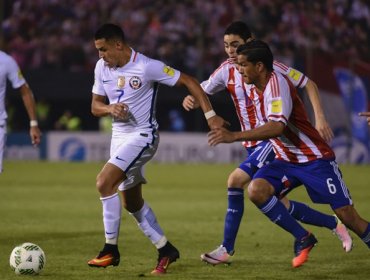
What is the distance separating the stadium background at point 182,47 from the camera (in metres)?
25.4

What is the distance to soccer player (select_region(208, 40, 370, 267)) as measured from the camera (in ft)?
25.0

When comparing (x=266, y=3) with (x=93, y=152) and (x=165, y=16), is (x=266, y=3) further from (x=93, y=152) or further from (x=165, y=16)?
(x=93, y=152)

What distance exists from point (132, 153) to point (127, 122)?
1.10ft

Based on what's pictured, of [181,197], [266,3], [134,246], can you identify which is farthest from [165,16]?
[134,246]

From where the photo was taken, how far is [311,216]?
30.1 ft

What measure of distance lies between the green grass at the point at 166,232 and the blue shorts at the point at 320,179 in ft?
2.53

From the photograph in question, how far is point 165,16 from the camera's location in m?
28.8

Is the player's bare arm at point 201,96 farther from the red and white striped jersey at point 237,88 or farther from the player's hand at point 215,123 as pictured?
the red and white striped jersey at point 237,88

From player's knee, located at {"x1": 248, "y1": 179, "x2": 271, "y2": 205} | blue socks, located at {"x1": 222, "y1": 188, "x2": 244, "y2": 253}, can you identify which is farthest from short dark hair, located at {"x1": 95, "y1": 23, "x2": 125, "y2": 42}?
blue socks, located at {"x1": 222, "y1": 188, "x2": 244, "y2": 253}

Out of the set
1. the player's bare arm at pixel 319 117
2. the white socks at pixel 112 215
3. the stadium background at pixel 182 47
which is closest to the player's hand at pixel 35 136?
the white socks at pixel 112 215

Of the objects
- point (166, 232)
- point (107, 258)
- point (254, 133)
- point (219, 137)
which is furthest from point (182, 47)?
point (219, 137)

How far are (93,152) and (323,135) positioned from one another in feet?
64.9

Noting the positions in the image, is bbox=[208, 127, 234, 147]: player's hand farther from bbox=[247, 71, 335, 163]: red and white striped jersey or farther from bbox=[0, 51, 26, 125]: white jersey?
bbox=[0, 51, 26, 125]: white jersey

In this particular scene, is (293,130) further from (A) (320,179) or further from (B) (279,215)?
(B) (279,215)
